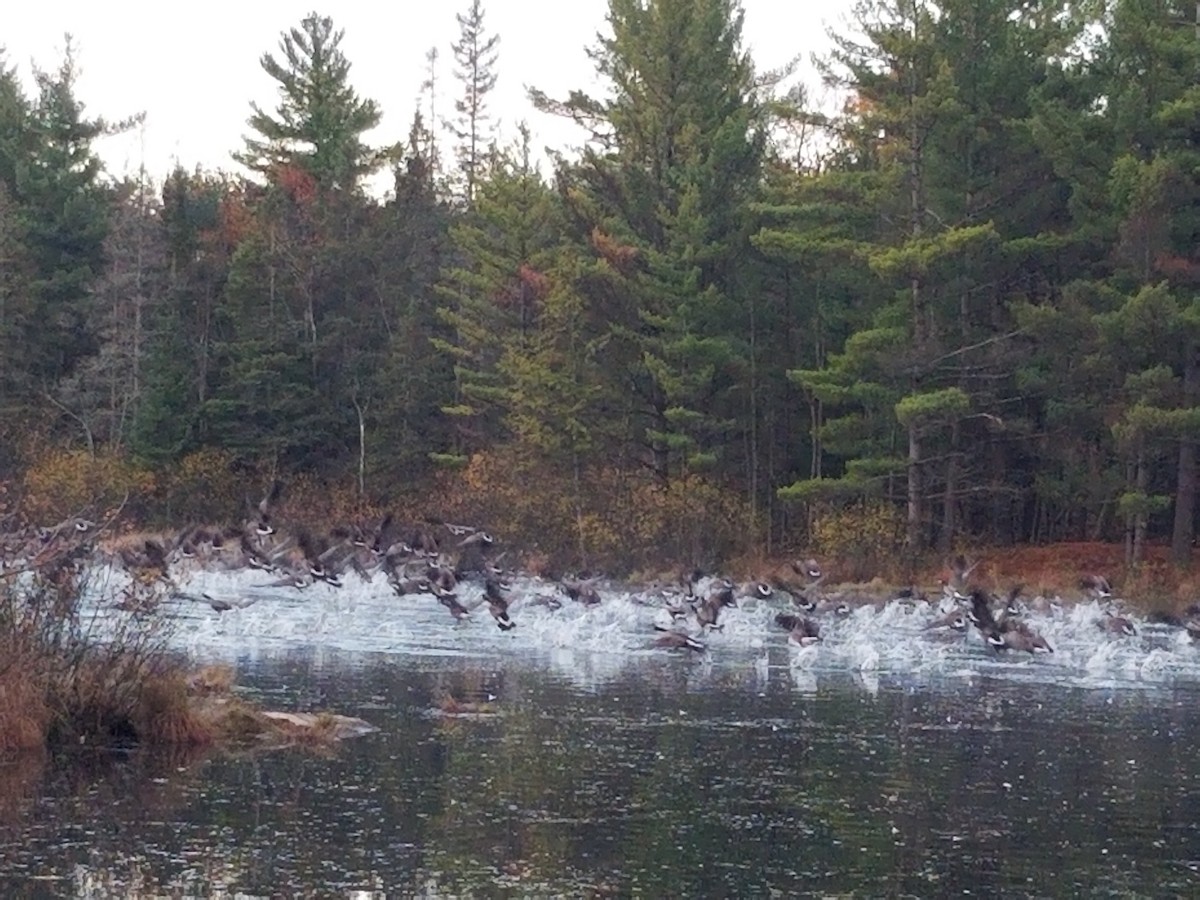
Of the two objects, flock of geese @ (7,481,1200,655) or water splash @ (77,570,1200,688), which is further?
flock of geese @ (7,481,1200,655)

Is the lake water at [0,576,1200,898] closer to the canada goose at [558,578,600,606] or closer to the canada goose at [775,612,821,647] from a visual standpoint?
the canada goose at [775,612,821,647]

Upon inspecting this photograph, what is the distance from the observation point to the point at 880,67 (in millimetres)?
39312

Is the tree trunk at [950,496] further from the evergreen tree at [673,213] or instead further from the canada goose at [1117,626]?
the canada goose at [1117,626]

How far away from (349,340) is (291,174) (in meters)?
6.39

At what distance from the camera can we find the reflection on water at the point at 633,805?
31.8ft

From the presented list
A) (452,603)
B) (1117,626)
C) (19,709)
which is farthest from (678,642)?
(19,709)

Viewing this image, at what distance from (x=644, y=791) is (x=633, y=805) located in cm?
51

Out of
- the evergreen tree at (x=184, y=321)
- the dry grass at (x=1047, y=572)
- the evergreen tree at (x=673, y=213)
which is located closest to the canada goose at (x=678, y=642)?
the dry grass at (x=1047, y=572)

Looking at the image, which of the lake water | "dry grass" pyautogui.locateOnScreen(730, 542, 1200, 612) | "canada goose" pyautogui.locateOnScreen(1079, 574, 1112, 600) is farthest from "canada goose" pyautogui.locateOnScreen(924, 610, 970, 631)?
"dry grass" pyautogui.locateOnScreen(730, 542, 1200, 612)

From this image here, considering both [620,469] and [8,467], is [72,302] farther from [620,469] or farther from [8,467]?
[620,469]

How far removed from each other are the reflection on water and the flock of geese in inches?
286

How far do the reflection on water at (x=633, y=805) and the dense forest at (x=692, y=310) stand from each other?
65.8ft

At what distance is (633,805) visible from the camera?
1174 cm

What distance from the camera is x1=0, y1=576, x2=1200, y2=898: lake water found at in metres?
9.73
